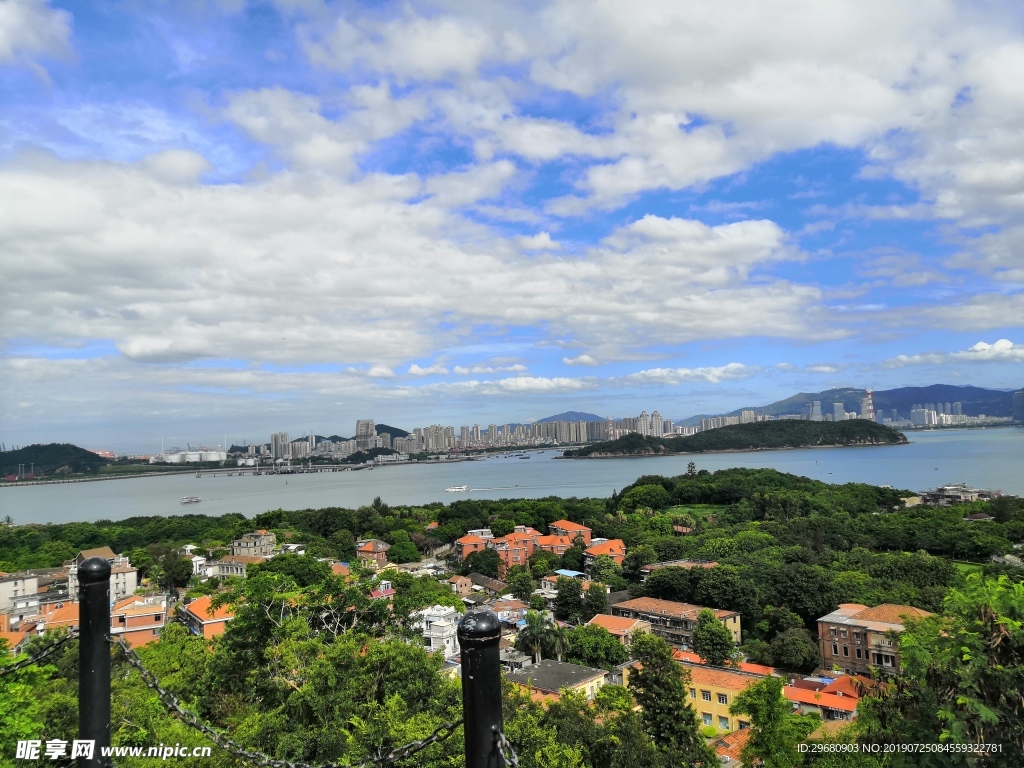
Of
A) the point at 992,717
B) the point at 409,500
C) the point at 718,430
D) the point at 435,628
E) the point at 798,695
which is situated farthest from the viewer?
the point at 718,430

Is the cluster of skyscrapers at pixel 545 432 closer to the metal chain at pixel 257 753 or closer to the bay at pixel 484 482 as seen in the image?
the bay at pixel 484 482

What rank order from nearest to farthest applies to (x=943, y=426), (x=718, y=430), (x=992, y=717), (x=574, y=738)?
(x=992, y=717), (x=574, y=738), (x=718, y=430), (x=943, y=426)

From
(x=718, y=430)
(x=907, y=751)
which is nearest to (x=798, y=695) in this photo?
(x=907, y=751)

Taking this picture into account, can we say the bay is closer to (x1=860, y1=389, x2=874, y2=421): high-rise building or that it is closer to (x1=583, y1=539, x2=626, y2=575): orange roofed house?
(x1=583, y1=539, x2=626, y2=575): orange roofed house

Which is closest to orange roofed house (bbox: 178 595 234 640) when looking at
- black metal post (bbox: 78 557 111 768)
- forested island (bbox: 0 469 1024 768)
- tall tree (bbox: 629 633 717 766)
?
forested island (bbox: 0 469 1024 768)

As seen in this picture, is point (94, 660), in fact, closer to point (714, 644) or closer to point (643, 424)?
point (714, 644)

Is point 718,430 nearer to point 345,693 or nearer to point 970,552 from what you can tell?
point 970,552
